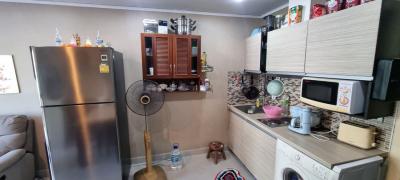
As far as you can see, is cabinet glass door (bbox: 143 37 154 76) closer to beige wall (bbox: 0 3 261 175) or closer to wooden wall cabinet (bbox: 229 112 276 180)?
beige wall (bbox: 0 3 261 175)

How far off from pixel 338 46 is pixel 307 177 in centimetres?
99

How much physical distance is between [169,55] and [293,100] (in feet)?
5.45

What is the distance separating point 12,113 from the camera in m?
2.17

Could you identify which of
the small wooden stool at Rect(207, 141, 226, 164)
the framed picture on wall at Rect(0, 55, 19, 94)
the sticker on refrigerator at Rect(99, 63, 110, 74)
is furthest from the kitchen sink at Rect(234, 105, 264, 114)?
the framed picture on wall at Rect(0, 55, 19, 94)

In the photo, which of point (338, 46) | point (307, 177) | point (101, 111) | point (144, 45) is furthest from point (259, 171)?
point (144, 45)

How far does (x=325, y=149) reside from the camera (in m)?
1.33

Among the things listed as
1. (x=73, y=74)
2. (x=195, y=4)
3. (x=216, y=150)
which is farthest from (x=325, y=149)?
(x=73, y=74)

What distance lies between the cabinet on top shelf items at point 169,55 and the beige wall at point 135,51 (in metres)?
0.21

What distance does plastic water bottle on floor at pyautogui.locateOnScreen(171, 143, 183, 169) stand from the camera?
2516 mm

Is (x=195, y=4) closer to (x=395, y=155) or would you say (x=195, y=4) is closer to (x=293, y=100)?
(x=293, y=100)

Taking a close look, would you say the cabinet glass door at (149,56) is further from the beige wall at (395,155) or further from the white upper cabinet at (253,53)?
the beige wall at (395,155)

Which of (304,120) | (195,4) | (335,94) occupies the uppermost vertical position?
(195,4)

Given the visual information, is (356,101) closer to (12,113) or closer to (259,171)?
(259,171)

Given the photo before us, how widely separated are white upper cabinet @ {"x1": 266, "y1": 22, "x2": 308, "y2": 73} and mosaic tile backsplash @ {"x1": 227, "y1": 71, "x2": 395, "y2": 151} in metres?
0.34
